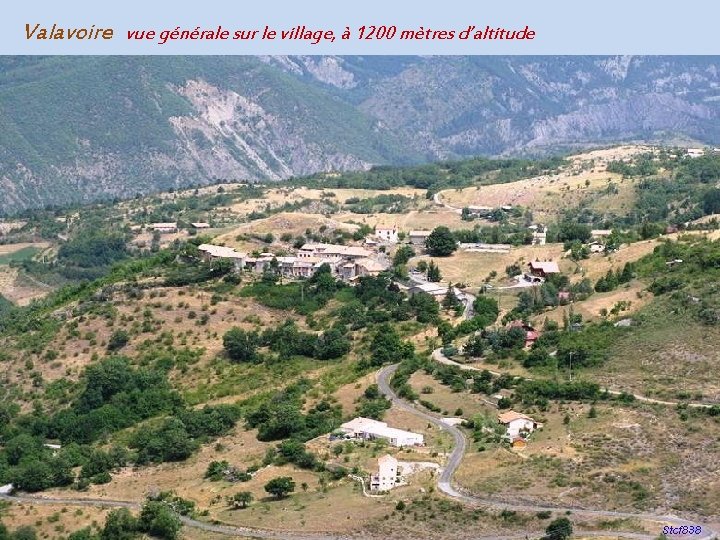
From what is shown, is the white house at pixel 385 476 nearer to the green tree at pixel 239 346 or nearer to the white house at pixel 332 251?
the green tree at pixel 239 346

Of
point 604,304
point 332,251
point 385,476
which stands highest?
point 332,251

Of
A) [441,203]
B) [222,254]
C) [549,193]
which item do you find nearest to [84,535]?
[222,254]

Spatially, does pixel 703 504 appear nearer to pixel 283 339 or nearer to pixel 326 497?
pixel 326 497

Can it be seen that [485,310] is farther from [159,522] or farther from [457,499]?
[159,522]

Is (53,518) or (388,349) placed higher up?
(388,349)

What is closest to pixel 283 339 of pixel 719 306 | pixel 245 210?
pixel 719 306

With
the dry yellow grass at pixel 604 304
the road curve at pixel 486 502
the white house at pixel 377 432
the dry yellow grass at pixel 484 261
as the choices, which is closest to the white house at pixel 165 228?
the dry yellow grass at pixel 484 261
